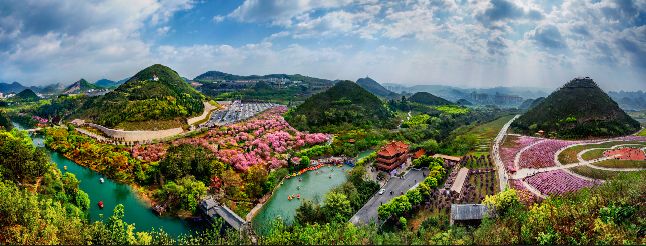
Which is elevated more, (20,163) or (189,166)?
(20,163)

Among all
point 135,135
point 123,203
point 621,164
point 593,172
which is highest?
point 135,135

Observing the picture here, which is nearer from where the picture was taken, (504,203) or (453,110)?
(504,203)

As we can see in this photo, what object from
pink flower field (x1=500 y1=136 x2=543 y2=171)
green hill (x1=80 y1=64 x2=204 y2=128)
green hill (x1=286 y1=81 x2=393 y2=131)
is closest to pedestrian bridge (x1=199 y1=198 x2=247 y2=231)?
pink flower field (x1=500 y1=136 x2=543 y2=171)

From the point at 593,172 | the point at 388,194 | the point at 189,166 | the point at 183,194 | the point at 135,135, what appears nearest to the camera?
the point at 183,194

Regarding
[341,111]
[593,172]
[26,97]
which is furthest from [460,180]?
[26,97]

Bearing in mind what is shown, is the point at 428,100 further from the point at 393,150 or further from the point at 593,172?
the point at 593,172

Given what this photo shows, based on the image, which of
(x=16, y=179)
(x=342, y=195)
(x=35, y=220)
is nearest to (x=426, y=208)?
(x=342, y=195)
